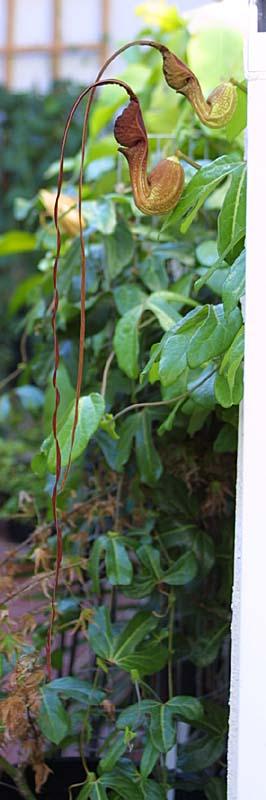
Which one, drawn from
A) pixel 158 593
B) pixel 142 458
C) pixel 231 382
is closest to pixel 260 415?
pixel 231 382

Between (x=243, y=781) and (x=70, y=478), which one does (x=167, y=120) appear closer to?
(x=70, y=478)

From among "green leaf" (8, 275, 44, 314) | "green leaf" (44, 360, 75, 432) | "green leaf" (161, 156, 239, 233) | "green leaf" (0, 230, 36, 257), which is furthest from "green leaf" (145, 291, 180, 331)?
"green leaf" (0, 230, 36, 257)

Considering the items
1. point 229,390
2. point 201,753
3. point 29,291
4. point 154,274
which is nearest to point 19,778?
point 201,753

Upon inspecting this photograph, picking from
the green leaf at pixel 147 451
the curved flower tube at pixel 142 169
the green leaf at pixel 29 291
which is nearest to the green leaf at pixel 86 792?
the green leaf at pixel 147 451

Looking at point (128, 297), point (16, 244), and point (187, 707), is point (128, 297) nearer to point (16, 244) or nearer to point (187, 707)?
point (187, 707)

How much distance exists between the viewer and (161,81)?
7.30 feet

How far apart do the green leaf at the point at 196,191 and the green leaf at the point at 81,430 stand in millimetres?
250

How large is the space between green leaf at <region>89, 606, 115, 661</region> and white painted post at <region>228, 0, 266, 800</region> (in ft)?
1.49

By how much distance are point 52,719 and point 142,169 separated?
67 centimetres

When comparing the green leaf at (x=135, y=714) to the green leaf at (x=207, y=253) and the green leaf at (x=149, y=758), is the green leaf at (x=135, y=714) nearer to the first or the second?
the green leaf at (x=149, y=758)

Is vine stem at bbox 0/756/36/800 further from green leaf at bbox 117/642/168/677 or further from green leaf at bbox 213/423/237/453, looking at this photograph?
green leaf at bbox 213/423/237/453

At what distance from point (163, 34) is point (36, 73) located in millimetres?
3743

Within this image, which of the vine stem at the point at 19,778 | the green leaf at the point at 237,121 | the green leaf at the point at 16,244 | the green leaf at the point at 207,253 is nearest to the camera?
the green leaf at the point at 237,121

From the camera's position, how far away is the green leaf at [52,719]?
1.32 m
